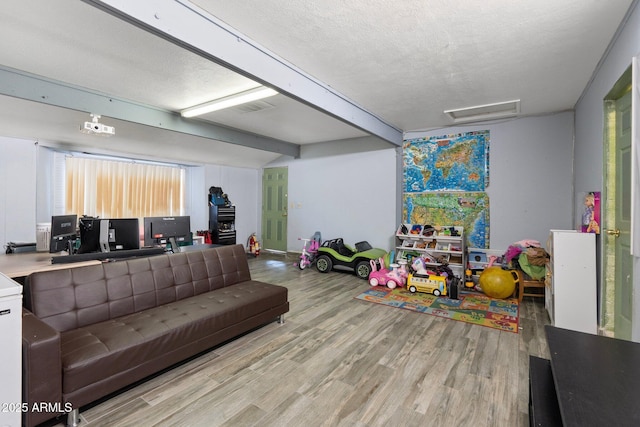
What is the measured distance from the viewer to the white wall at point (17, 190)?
4180 millimetres

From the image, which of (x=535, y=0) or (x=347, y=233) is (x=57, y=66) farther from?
(x=347, y=233)

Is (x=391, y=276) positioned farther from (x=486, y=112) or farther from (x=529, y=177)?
(x=486, y=112)

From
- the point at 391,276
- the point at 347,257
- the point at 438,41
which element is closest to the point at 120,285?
the point at 438,41

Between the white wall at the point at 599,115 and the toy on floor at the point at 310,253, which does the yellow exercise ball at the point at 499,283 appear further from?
the toy on floor at the point at 310,253

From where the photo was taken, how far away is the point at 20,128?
13.0 ft

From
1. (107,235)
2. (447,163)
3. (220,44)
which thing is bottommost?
(107,235)

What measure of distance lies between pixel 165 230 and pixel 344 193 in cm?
345

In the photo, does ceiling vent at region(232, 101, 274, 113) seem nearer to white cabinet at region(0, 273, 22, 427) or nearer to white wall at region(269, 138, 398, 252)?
white wall at region(269, 138, 398, 252)

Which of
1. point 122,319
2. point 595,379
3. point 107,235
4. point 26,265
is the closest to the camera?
point 595,379

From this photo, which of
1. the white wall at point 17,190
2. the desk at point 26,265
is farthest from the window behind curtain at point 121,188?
the desk at point 26,265

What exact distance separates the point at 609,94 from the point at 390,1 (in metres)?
2.11

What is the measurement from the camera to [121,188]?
5531 mm

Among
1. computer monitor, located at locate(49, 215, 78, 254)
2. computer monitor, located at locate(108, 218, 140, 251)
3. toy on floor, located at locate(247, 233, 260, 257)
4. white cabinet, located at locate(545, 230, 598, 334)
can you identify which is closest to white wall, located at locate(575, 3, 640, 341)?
white cabinet, located at locate(545, 230, 598, 334)

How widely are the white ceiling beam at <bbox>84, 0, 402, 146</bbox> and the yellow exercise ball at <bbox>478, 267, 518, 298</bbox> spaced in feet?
9.80
